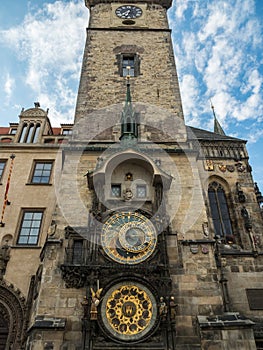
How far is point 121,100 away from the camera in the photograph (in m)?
14.1

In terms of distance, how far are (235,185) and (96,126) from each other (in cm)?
684

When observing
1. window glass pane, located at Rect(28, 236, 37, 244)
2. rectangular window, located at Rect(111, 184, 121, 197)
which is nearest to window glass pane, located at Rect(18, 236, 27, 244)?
window glass pane, located at Rect(28, 236, 37, 244)

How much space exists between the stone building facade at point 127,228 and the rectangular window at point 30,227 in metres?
0.05

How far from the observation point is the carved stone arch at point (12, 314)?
30.1ft

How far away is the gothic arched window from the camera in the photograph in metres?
13.3

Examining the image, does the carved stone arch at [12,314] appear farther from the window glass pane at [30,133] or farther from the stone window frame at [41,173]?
the window glass pane at [30,133]

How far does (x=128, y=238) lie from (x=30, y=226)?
457 centimetres

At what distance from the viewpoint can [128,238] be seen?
8.90 metres

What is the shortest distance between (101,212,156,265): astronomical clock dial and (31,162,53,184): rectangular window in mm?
4922

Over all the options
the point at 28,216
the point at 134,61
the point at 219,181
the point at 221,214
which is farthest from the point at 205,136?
the point at 28,216

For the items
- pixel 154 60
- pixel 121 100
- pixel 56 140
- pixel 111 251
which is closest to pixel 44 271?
pixel 111 251

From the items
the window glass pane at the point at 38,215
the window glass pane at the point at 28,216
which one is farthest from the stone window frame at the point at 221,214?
the window glass pane at the point at 28,216

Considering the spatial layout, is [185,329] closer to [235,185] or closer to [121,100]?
[235,185]

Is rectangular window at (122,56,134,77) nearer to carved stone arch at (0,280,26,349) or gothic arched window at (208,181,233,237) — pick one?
gothic arched window at (208,181,233,237)
